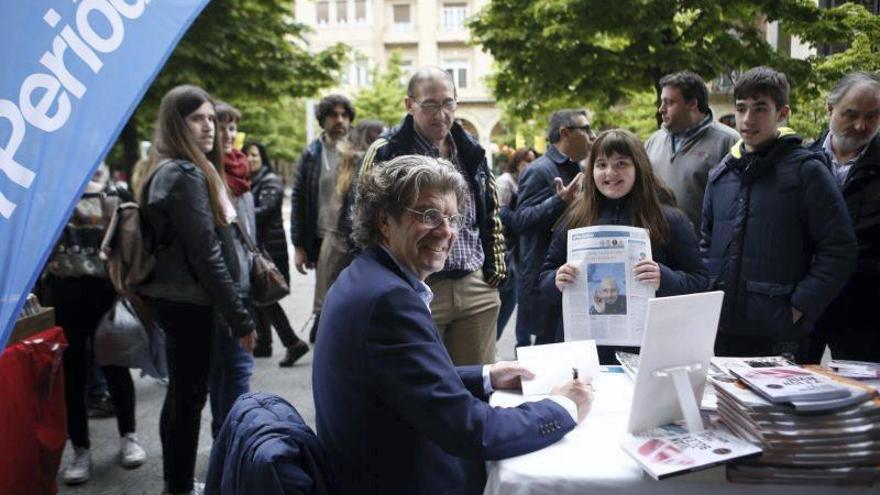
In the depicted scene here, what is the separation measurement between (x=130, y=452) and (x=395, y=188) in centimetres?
312

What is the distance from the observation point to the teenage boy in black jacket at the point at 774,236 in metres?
3.04

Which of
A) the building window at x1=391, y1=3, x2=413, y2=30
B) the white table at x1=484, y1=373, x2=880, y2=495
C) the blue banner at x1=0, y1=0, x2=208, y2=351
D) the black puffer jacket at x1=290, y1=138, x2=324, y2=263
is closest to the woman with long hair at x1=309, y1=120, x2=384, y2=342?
the black puffer jacket at x1=290, y1=138, x2=324, y2=263

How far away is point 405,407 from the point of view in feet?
6.18

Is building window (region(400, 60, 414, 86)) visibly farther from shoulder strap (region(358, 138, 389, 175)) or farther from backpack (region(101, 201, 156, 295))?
backpack (region(101, 201, 156, 295))

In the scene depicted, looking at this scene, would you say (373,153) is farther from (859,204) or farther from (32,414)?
(859,204)

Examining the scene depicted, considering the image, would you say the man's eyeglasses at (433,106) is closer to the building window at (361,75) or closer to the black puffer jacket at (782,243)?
the black puffer jacket at (782,243)

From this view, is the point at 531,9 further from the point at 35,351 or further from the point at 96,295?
the point at 35,351

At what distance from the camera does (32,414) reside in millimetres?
3334

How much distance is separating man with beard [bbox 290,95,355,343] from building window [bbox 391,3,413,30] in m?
36.2

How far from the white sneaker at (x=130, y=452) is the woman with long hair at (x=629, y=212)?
271cm

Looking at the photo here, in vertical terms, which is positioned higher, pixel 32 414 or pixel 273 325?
pixel 32 414

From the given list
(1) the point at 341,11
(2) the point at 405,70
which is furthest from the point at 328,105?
(1) the point at 341,11

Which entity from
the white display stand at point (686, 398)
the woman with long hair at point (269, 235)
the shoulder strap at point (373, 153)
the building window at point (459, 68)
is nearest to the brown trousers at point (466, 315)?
the shoulder strap at point (373, 153)

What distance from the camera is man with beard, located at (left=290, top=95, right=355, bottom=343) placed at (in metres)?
6.13
